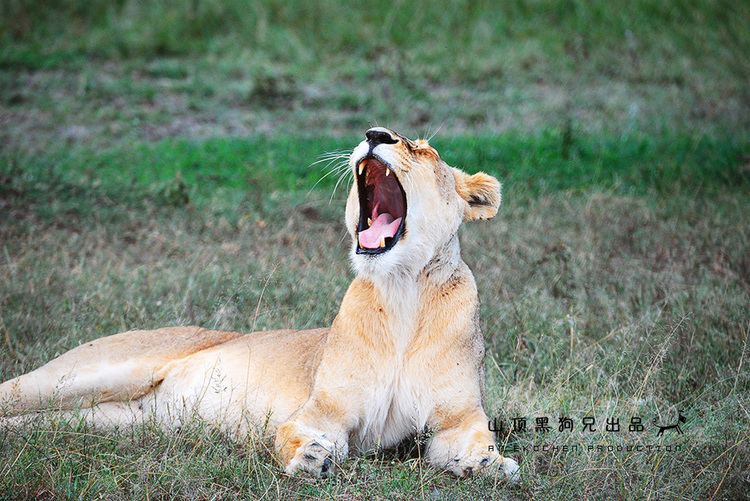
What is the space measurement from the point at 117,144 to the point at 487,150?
4.34 m

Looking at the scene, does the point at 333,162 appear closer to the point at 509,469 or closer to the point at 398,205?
the point at 398,205

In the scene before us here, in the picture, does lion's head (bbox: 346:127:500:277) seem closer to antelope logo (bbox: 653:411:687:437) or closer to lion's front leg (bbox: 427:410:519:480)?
lion's front leg (bbox: 427:410:519:480)

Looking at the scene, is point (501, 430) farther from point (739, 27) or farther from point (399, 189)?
point (739, 27)

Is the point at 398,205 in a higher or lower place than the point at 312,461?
higher

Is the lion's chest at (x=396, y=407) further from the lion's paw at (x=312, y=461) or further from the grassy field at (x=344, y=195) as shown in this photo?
the lion's paw at (x=312, y=461)

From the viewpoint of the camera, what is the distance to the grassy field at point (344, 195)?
352cm

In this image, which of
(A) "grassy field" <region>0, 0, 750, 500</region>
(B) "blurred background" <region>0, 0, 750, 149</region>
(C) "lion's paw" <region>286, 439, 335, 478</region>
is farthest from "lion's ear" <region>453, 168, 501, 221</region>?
(B) "blurred background" <region>0, 0, 750, 149</region>

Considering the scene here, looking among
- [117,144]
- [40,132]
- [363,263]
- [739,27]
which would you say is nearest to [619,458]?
[363,263]

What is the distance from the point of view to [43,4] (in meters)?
13.8

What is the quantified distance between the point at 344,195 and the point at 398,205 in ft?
15.4

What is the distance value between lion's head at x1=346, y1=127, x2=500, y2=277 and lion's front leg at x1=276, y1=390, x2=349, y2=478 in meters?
0.60

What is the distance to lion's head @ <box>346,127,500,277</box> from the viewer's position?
11.2ft

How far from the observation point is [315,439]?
320cm

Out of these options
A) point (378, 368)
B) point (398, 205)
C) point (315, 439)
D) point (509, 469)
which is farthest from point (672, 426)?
point (315, 439)
